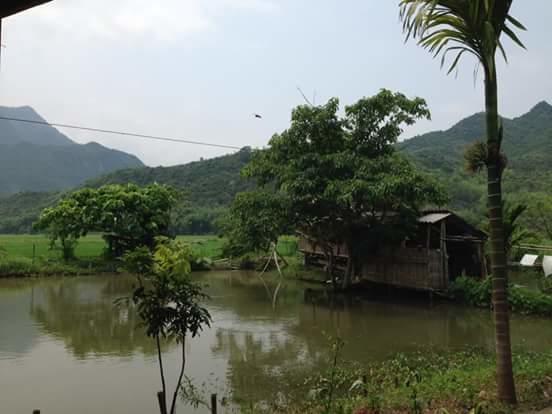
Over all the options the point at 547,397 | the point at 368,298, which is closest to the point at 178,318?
the point at 547,397

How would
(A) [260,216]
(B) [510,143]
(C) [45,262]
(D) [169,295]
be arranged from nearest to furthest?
1. (D) [169,295]
2. (A) [260,216]
3. (C) [45,262]
4. (B) [510,143]

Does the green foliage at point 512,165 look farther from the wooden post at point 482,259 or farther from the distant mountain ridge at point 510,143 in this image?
the wooden post at point 482,259

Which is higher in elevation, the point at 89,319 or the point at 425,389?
the point at 425,389

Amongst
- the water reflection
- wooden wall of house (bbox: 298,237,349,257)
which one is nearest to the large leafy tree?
wooden wall of house (bbox: 298,237,349,257)

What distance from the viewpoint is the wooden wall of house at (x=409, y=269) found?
1411cm

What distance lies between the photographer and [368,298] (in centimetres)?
1561

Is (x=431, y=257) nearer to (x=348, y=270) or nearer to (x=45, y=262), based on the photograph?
(x=348, y=270)

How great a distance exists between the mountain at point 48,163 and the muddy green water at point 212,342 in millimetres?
75586

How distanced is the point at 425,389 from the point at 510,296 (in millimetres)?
8273

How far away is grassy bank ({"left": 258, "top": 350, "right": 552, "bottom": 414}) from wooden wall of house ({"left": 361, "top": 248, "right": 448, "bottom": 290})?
6.46 metres

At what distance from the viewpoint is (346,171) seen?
15.1 meters

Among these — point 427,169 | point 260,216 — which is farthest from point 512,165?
point 260,216

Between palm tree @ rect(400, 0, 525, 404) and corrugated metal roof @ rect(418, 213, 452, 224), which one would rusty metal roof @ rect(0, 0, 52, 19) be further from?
corrugated metal roof @ rect(418, 213, 452, 224)

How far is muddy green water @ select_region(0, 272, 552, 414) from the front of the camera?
6.62m
